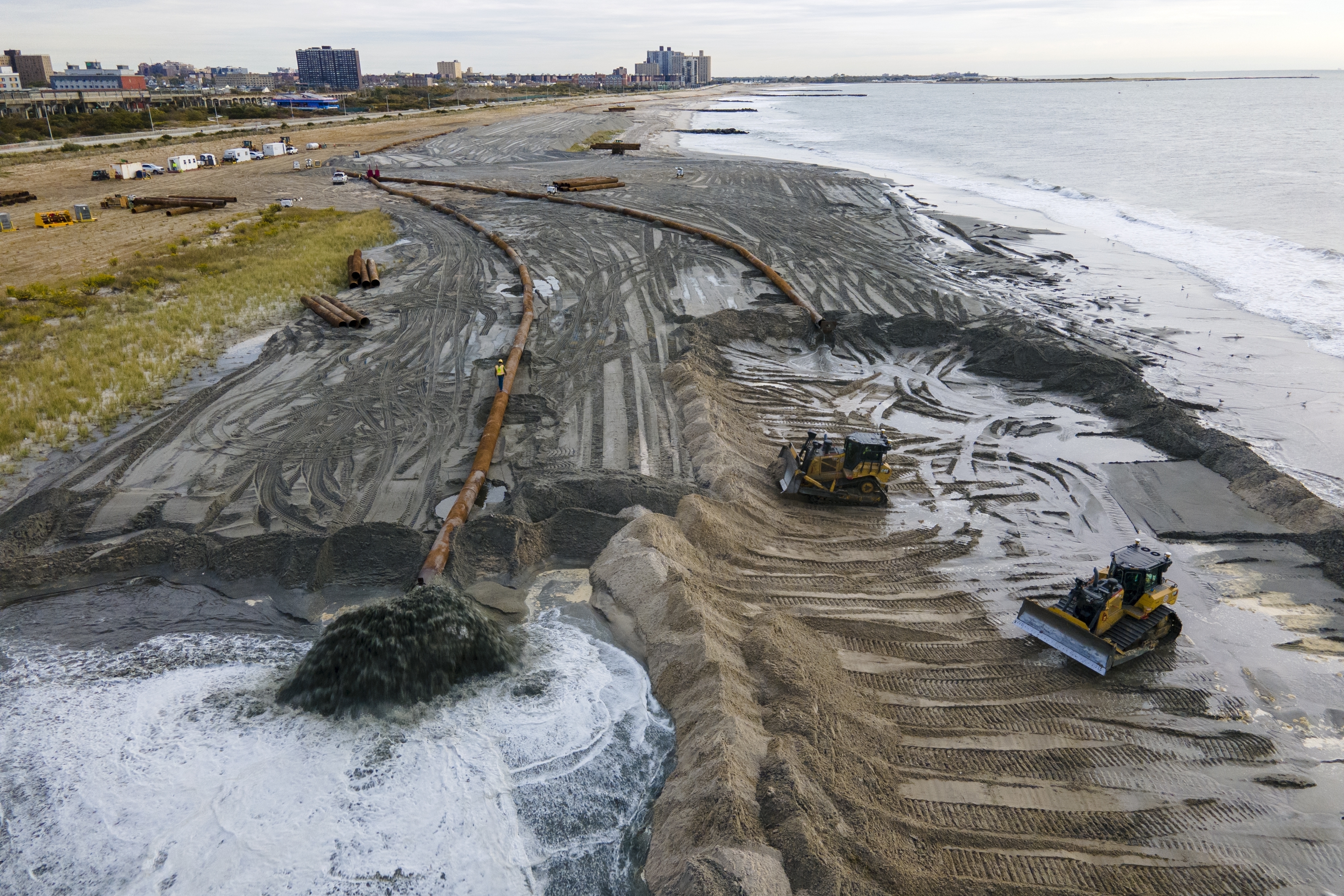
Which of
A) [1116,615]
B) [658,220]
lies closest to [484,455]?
[1116,615]

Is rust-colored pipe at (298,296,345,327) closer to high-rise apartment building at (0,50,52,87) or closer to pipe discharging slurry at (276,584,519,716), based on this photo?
pipe discharging slurry at (276,584,519,716)

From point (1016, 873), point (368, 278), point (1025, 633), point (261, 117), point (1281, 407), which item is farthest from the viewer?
point (261, 117)

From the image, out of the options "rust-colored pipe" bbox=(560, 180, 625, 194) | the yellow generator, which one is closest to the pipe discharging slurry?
"rust-colored pipe" bbox=(560, 180, 625, 194)

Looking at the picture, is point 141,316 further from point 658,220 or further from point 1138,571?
point 1138,571

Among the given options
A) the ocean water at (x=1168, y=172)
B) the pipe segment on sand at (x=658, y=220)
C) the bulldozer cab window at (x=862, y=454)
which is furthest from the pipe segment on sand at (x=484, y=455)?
the ocean water at (x=1168, y=172)

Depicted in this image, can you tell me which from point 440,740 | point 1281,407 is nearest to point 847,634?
point 440,740

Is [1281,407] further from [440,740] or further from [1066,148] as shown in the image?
[1066,148]
